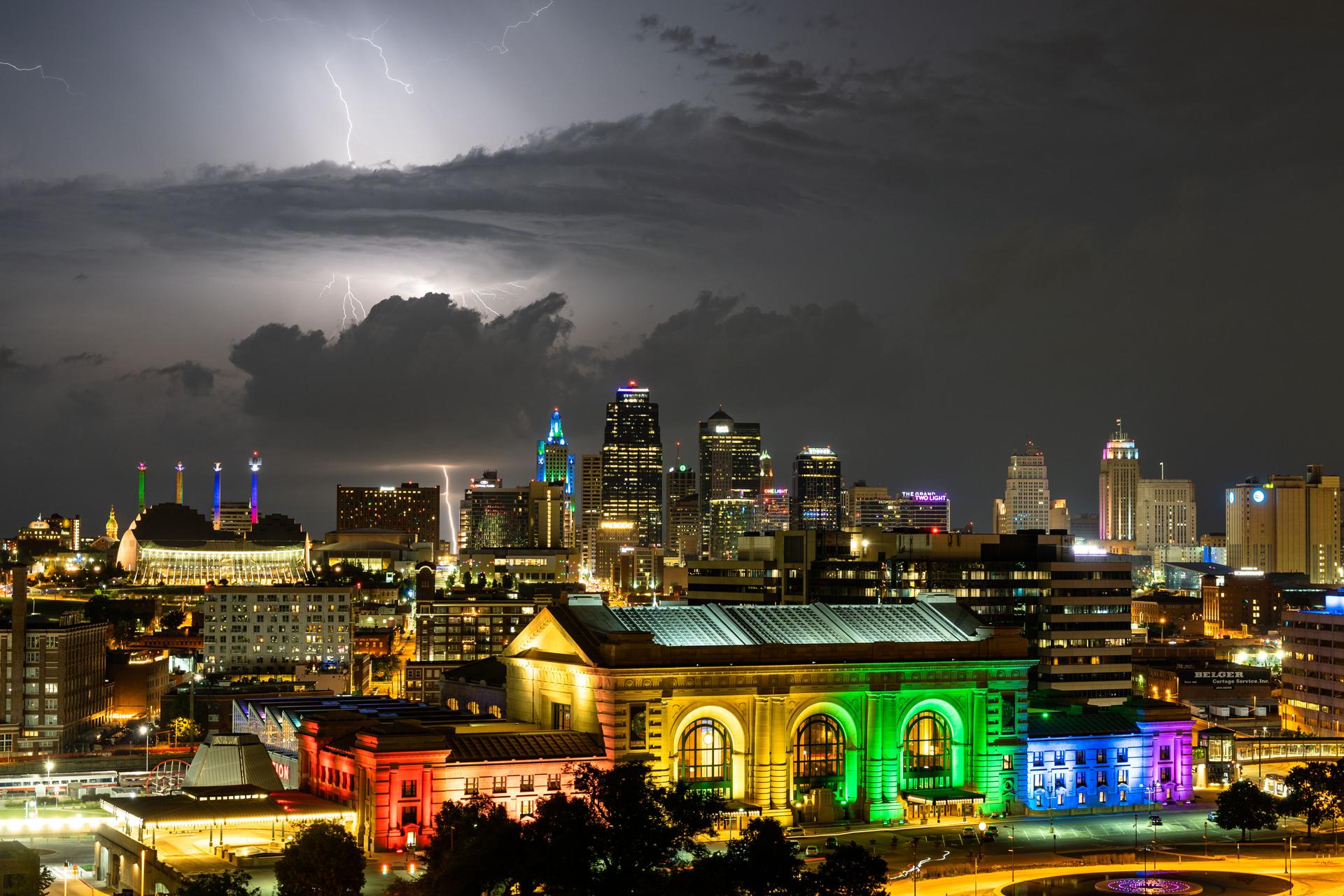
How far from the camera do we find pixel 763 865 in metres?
96.1

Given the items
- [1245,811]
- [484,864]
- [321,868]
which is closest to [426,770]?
[321,868]

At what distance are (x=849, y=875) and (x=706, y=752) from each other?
37.8 meters

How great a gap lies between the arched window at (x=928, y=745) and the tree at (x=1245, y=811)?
20272 millimetres

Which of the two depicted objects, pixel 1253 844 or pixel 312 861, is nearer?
pixel 312 861

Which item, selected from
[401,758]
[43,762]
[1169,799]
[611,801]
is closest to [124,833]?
[401,758]

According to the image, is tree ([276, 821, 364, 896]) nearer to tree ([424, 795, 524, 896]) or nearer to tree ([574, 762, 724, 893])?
tree ([424, 795, 524, 896])

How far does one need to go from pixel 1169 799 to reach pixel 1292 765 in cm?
2682

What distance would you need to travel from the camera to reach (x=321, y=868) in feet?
323

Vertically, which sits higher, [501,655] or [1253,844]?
[501,655]

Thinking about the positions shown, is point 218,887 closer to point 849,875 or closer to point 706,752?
point 849,875

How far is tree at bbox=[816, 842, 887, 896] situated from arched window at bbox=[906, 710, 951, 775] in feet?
138

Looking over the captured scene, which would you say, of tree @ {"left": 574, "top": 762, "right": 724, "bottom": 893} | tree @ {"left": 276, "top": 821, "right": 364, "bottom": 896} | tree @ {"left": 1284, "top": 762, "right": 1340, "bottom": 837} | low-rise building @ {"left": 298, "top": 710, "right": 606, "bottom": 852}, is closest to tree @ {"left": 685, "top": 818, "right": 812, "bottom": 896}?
tree @ {"left": 574, "top": 762, "right": 724, "bottom": 893}

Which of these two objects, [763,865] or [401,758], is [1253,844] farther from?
[401,758]

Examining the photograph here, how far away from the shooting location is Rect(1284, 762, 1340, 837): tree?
128250 mm
